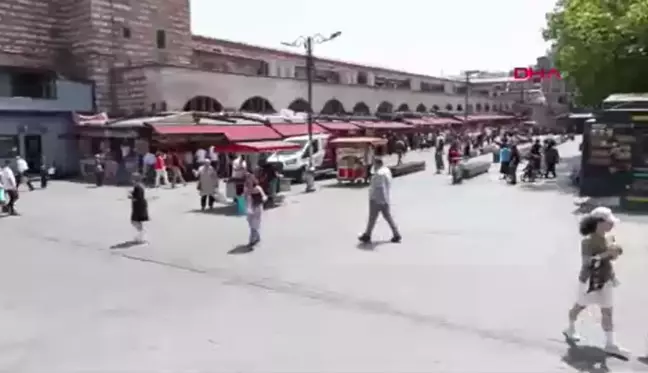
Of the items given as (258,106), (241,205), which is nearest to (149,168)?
(241,205)

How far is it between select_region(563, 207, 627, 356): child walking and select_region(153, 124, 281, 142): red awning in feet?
71.0

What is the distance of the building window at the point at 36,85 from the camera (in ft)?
96.4

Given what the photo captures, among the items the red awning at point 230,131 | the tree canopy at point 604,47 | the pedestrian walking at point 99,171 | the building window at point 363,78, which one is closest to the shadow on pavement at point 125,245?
the pedestrian walking at point 99,171

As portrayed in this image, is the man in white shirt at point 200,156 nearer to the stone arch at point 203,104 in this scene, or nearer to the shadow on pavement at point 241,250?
the stone arch at point 203,104

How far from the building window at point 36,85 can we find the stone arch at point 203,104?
6262mm

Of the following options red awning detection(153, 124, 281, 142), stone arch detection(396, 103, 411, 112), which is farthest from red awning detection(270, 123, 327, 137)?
stone arch detection(396, 103, 411, 112)

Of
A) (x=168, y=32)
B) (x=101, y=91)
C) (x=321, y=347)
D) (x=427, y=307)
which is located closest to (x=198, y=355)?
(x=321, y=347)

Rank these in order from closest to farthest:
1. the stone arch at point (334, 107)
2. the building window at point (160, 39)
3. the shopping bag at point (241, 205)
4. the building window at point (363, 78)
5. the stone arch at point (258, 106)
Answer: the shopping bag at point (241, 205), the building window at point (160, 39), the stone arch at point (258, 106), the stone arch at point (334, 107), the building window at point (363, 78)

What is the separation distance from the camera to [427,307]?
24.6 feet

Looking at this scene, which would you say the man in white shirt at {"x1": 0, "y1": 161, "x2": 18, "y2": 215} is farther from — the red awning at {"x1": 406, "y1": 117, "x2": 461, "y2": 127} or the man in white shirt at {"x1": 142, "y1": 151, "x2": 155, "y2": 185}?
the red awning at {"x1": 406, "y1": 117, "x2": 461, "y2": 127}

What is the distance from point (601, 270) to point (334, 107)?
40.4 m

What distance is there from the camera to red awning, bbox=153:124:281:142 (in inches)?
1025

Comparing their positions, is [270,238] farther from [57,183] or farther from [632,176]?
[57,183]

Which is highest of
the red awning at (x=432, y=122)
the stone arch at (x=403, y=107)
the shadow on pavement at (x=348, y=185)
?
the stone arch at (x=403, y=107)
